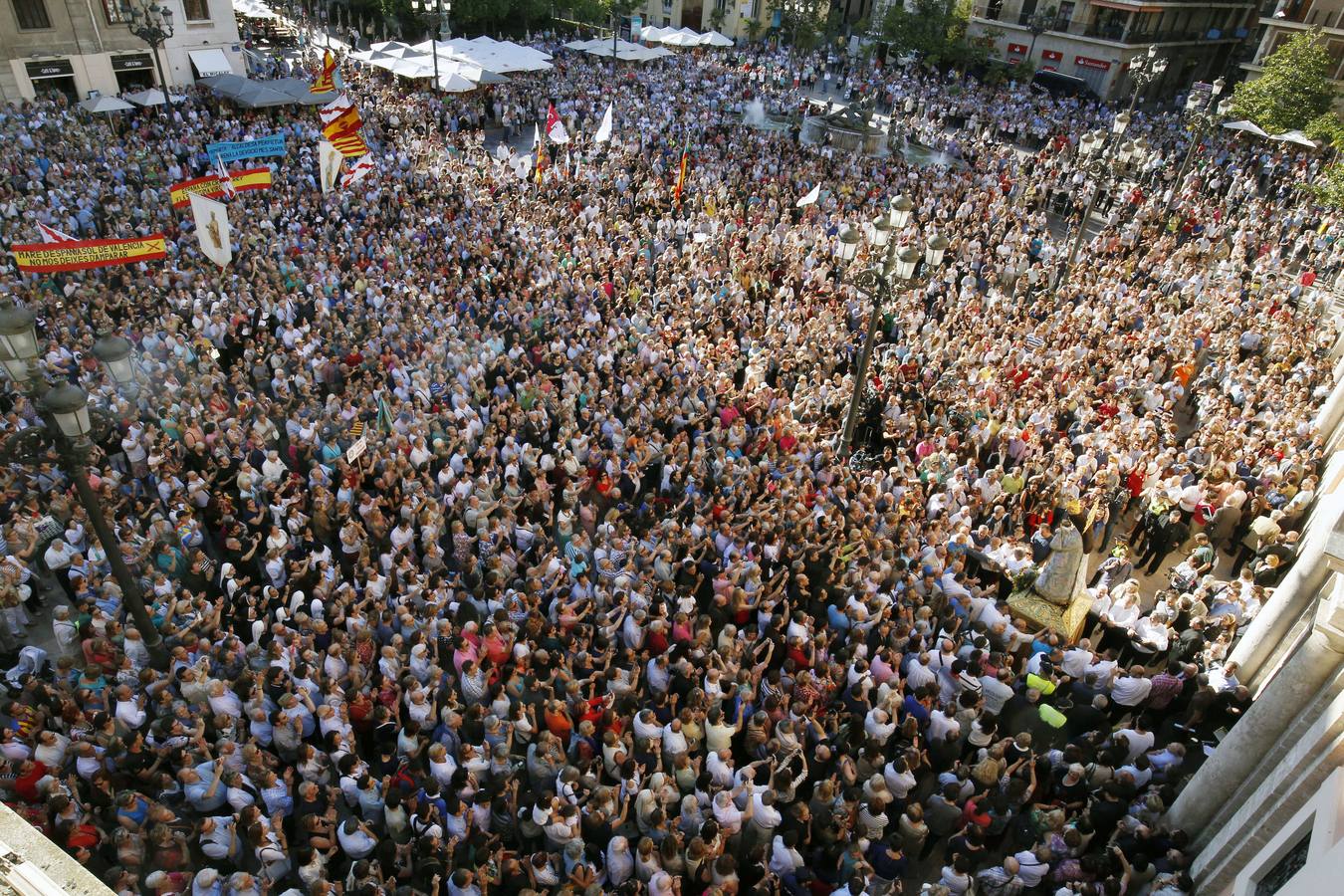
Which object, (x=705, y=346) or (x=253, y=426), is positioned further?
(x=705, y=346)

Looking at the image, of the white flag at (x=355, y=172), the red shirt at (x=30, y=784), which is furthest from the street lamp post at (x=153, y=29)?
the red shirt at (x=30, y=784)

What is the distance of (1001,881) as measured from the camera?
6.61 metres

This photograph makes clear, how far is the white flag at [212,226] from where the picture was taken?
12.7 metres

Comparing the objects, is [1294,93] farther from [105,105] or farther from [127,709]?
[105,105]

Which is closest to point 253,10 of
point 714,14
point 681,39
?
point 681,39

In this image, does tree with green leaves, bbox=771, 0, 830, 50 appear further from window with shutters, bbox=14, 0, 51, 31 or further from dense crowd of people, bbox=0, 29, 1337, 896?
window with shutters, bbox=14, 0, 51, 31

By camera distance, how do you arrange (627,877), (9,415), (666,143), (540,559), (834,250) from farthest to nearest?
(666,143) < (834,250) < (9,415) < (540,559) < (627,877)

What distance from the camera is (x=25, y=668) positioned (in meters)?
8.00

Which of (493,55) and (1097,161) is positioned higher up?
(1097,161)

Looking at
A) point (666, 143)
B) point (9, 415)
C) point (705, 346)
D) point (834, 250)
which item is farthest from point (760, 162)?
point (9, 415)

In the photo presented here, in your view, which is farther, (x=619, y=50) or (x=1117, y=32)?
(x=1117, y=32)

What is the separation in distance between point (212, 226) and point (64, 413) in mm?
7623

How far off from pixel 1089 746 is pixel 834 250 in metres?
14.6

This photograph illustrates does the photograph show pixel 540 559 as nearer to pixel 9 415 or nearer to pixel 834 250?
pixel 9 415
